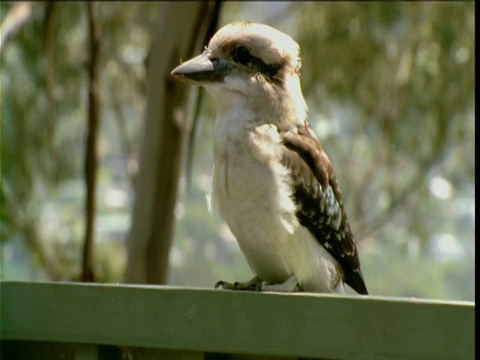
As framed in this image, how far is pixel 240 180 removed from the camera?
1.99 meters

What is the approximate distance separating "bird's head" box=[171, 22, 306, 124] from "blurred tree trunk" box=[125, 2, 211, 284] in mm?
1275

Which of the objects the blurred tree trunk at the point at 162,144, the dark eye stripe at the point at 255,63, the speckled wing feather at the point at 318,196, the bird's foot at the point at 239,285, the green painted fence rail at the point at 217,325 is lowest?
the green painted fence rail at the point at 217,325

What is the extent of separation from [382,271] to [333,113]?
130 centimetres

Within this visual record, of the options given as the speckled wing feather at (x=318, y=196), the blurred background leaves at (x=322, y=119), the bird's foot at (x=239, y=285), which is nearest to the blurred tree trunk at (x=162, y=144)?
the blurred background leaves at (x=322, y=119)

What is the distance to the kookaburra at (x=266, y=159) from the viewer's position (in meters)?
2.00

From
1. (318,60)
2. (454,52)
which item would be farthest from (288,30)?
(454,52)

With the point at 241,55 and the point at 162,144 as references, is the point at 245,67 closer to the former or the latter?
the point at 241,55

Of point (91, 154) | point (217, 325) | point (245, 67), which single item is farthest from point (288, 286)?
point (91, 154)

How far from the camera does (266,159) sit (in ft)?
6.54

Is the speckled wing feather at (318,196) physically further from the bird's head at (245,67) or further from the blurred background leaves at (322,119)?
the blurred background leaves at (322,119)

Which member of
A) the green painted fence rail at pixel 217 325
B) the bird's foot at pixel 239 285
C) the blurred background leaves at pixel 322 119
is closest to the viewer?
the green painted fence rail at pixel 217 325

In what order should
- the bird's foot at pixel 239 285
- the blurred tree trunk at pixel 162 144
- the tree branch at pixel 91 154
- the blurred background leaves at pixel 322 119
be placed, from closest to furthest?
the bird's foot at pixel 239 285
the blurred tree trunk at pixel 162 144
the tree branch at pixel 91 154
the blurred background leaves at pixel 322 119

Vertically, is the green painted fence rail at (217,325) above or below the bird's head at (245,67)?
below

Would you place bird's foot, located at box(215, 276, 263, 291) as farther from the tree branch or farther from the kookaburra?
the tree branch
